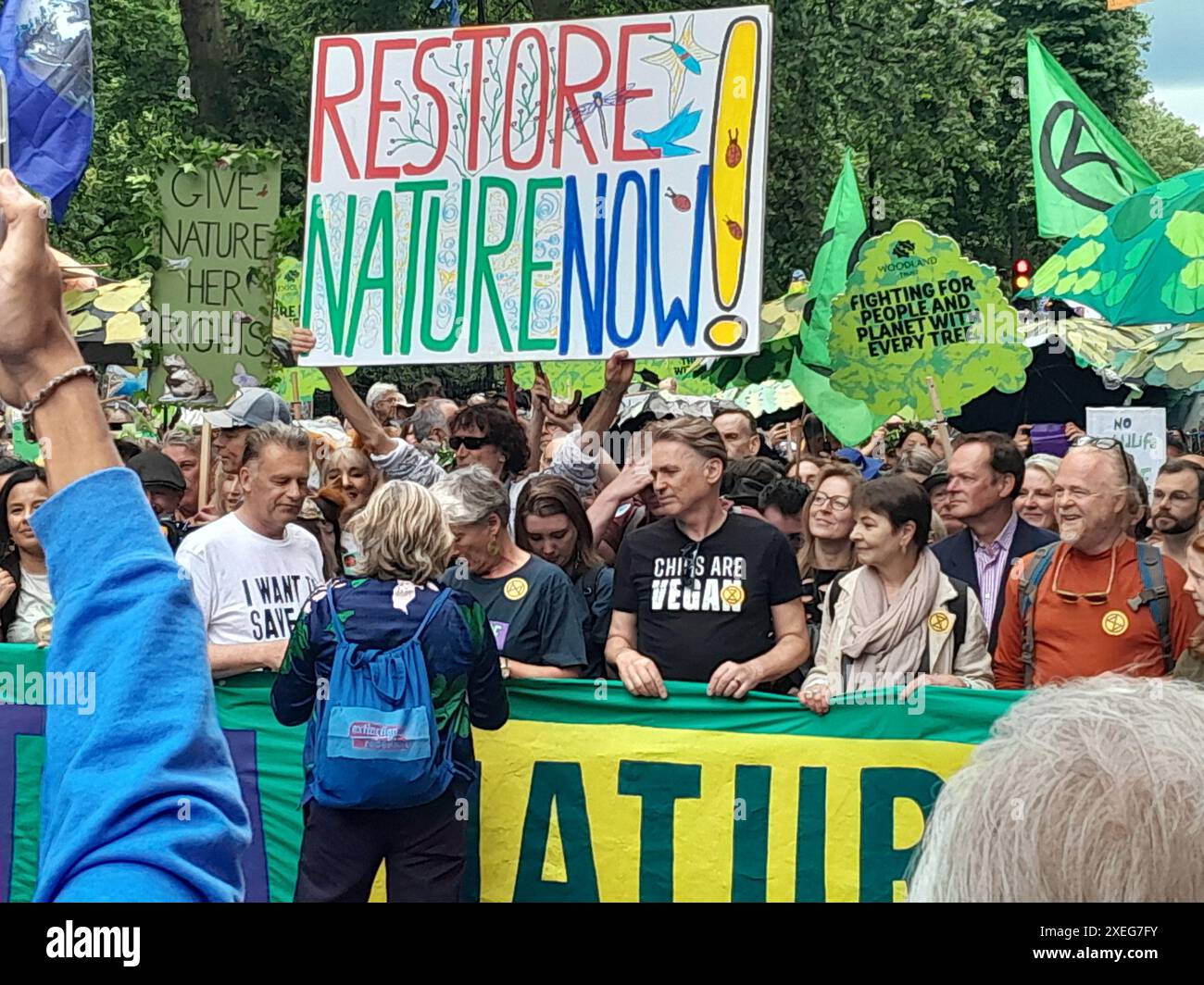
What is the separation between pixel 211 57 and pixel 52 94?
1068 cm

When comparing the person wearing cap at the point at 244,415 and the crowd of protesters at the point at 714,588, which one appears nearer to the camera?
A: the crowd of protesters at the point at 714,588

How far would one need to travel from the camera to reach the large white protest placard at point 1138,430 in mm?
11203

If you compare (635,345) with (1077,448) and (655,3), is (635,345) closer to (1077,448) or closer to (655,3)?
(1077,448)

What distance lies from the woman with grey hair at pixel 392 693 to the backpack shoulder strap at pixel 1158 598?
81.2 inches

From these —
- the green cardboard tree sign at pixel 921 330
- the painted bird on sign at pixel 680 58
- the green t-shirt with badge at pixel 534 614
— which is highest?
the painted bird on sign at pixel 680 58

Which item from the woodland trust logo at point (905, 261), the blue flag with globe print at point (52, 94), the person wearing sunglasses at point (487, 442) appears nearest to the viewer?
the person wearing sunglasses at point (487, 442)

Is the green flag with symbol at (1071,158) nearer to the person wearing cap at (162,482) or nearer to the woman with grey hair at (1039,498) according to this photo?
the woman with grey hair at (1039,498)

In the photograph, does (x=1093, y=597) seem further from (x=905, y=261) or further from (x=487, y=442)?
(x=905, y=261)

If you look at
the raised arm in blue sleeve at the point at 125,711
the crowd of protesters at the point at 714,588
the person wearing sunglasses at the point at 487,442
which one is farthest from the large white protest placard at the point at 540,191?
the raised arm in blue sleeve at the point at 125,711

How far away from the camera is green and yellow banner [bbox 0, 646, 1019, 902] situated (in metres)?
5.13

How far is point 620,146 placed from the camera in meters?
6.30

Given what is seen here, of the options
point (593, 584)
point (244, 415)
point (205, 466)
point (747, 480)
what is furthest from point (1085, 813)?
point (205, 466)

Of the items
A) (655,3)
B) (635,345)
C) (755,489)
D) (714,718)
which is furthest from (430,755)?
(655,3)
